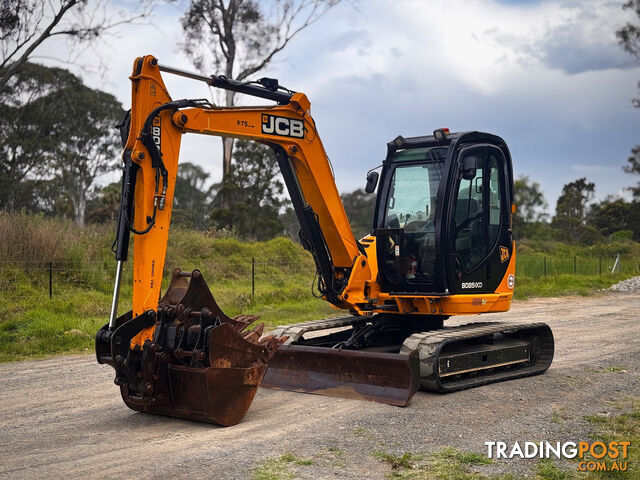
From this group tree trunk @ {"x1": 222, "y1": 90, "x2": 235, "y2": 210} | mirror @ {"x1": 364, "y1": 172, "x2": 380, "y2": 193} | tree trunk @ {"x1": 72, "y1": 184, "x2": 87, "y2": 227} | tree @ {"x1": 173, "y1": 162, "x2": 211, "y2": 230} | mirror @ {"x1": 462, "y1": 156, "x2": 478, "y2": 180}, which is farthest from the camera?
tree @ {"x1": 173, "y1": 162, "x2": 211, "y2": 230}

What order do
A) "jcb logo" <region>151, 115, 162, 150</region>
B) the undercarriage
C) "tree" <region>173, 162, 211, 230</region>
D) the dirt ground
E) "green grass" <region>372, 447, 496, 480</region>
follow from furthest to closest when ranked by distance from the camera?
1. "tree" <region>173, 162, 211, 230</region>
2. the undercarriage
3. "jcb logo" <region>151, 115, 162, 150</region>
4. the dirt ground
5. "green grass" <region>372, 447, 496, 480</region>

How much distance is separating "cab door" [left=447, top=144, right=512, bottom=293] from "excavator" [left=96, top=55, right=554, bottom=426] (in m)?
0.02

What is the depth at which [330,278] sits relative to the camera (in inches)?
354

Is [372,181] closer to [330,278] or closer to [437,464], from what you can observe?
[330,278]

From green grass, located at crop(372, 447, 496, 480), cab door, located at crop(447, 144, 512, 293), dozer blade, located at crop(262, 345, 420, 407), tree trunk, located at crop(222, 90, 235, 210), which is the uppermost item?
tree trunk, located at crop(222, 90, 235, 210)

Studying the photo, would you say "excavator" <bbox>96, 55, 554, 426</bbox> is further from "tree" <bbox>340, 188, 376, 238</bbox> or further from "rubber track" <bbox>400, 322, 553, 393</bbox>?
"tree" <bbox>340, 188, 376, 238</bbox>

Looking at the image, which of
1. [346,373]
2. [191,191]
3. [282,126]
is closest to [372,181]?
[282,126]

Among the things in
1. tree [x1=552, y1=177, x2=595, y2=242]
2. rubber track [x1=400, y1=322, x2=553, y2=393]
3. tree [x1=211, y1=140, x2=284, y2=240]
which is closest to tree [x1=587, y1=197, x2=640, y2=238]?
tree [x1=552, y1=177, x2=595, y2=242]

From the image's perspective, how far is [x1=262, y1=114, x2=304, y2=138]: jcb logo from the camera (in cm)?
820

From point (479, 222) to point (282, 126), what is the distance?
9.09 feet

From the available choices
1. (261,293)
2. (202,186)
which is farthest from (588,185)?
(261,293)

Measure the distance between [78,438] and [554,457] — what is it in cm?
407

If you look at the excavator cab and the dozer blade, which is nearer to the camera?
the dozer blade

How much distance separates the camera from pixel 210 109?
25.0ft
